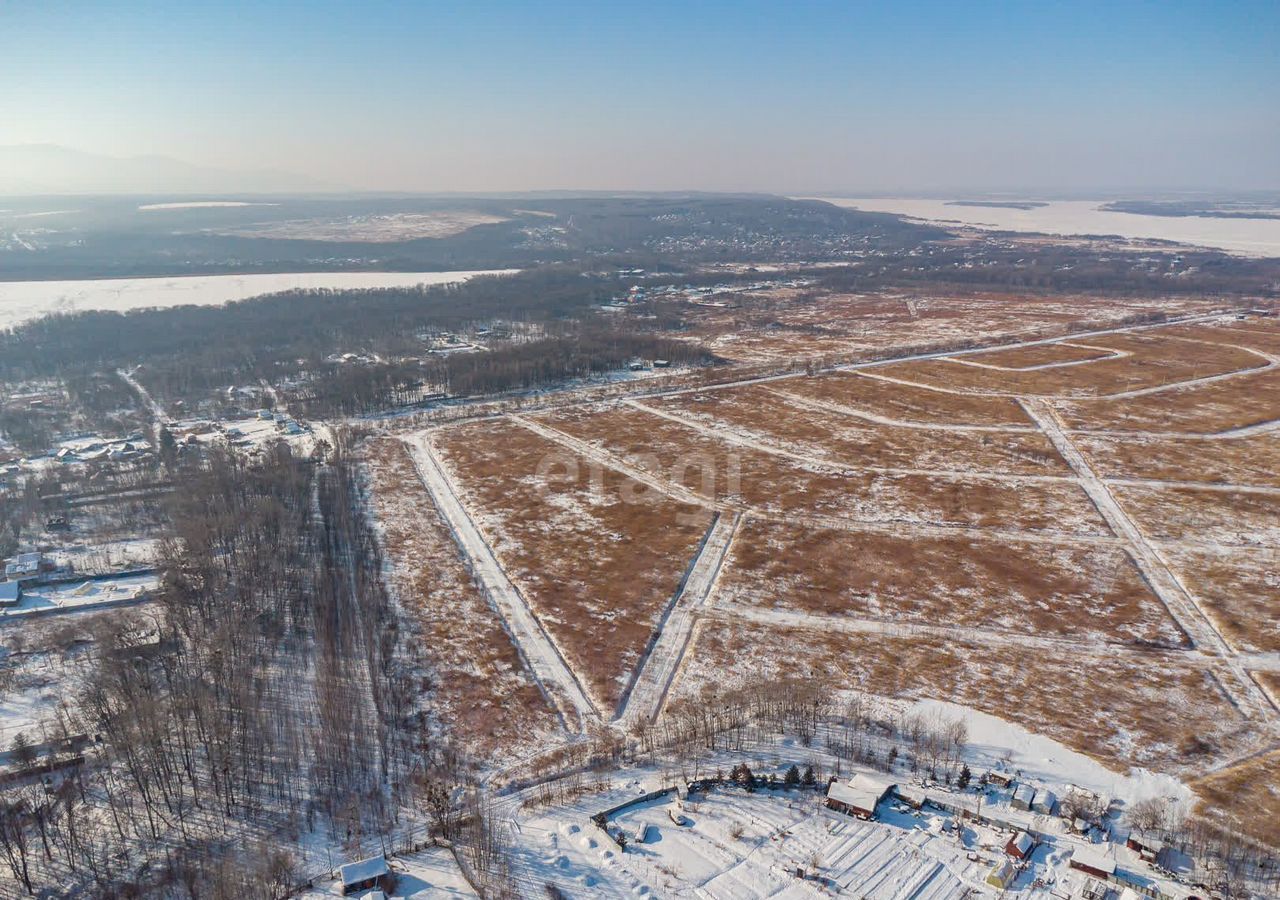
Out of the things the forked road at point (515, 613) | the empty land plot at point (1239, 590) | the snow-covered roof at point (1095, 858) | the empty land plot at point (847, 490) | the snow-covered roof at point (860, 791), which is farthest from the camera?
the empty land plot at point (847, 490)

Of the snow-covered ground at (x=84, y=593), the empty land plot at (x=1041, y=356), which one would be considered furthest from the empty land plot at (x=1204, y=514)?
the snow-covered ground at (x=84, y=593)

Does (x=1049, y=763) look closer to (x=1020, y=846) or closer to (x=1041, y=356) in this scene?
(x=1020, y=846)

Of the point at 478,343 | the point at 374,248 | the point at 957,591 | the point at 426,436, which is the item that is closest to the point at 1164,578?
the point at 957,591

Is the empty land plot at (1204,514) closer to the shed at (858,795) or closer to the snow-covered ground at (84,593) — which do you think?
the shed at (858,795)

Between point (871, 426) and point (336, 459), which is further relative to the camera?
point (871, 426)

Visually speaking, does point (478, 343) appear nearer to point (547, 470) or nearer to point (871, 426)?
point (547, 470)

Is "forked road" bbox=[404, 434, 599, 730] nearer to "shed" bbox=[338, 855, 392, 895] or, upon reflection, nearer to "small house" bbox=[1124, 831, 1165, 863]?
"shed" bbox=[338, 855, 392, 895]

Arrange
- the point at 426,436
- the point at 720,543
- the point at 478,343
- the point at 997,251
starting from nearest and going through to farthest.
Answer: the point at 720,543 → the point at 426,436 → the point at 478,343 → the point at 997,251
